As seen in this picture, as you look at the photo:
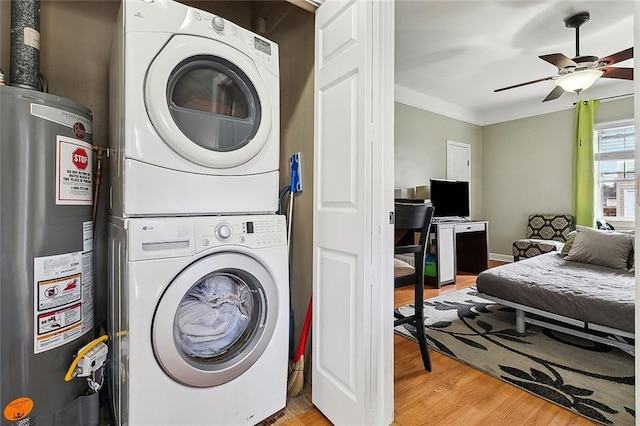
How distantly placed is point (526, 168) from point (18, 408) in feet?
20.7

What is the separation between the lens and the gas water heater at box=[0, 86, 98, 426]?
1074 millimetres

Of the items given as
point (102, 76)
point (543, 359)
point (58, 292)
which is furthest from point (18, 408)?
point (543, 359)

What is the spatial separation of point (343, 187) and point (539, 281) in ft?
6.16

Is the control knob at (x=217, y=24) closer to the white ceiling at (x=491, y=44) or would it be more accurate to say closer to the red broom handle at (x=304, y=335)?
the red broom handle at (x=304, y=335)

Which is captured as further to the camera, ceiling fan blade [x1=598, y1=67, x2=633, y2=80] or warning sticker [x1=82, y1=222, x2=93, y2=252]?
ceiling fan blade [x1=598, y1=67, x2=633, y2=80]

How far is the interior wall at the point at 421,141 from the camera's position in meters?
4.38

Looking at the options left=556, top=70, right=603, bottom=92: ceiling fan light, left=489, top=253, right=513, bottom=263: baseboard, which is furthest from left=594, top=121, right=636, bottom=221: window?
left=556, top=70, right=603, bottom=92: ceiling fan light

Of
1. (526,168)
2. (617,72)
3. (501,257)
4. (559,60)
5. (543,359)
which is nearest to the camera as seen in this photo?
(543,359)

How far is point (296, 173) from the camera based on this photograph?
170 centimetres

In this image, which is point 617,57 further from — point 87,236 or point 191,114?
point 87,236

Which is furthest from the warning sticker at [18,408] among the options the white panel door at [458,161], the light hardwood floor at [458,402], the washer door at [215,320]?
the white panel door at [458,161]

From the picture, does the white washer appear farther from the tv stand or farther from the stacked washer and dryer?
the tv stand

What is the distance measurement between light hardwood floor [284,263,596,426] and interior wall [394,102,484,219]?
115 inches

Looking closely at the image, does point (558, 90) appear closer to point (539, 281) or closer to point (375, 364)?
point (539, 281)
